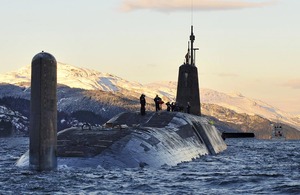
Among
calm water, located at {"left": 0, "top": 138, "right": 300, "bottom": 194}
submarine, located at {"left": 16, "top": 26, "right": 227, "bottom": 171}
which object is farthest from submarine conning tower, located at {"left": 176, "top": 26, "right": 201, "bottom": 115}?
calm water, located at {"left": 0, "top": 138, "right": 300, "bottom": 194}

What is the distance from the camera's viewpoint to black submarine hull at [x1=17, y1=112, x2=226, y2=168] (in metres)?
30.1

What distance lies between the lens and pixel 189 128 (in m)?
45.4

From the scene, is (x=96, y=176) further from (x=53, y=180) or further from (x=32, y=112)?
(x=32, y=112)

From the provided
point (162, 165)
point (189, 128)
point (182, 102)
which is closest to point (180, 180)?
point (162, 165)

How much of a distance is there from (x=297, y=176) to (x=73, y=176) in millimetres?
9297

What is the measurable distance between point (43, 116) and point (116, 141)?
20.4ft

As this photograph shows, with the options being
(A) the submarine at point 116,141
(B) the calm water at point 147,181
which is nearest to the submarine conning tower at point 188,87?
(A) the submarine at point 116,141

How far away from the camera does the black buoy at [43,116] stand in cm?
2711

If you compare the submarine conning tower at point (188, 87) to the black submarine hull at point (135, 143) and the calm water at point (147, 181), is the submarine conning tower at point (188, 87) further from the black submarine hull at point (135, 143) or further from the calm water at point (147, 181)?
the calm water at point (147, 181)

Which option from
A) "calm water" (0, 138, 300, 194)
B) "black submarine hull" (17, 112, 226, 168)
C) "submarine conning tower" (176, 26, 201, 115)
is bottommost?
"calm water" (0, 138, 300, 194)

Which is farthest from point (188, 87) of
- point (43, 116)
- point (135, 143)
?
point (43, 116)

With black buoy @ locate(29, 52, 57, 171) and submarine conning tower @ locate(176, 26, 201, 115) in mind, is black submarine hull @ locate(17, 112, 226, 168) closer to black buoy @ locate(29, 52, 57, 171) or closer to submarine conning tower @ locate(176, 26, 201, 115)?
black buoy @ locate(29, 52, 57, 171)

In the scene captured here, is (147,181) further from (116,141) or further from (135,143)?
(135,143)

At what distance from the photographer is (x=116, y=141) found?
107 feet
